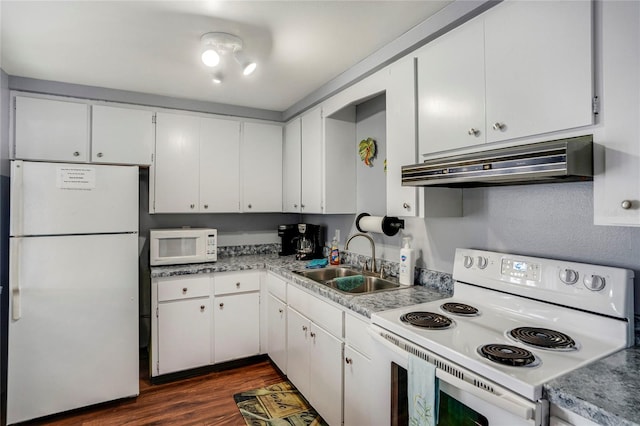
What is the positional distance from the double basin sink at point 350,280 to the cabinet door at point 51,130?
2042 mm

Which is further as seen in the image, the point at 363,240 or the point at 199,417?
the point at 363,240

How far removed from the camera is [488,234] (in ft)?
6.00

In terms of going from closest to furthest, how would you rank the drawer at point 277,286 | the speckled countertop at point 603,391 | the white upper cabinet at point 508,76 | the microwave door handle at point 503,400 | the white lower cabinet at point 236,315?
1. the speckled countertop at point 603,391
2. the microwave door handle at point 503,400
3. the white upper cabinet at point 508,76
4. the drawer at point 277,286
5. the white lower cabinet at point 236,315

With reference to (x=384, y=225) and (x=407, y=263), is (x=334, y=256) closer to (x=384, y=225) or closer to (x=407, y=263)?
(x=384, y=225)

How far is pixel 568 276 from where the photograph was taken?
140 centimetres

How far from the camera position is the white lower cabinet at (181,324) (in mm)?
2734

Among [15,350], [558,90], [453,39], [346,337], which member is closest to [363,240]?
[346,337]

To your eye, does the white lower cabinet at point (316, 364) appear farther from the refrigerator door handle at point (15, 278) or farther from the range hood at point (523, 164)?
the refrigerator door handle at point (15, 278)

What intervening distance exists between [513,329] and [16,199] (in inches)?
114

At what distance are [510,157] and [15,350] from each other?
306cm

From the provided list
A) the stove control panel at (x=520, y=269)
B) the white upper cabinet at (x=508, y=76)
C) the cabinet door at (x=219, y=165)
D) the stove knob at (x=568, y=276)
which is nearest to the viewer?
the white upper cabinet at (x=508, y=76)

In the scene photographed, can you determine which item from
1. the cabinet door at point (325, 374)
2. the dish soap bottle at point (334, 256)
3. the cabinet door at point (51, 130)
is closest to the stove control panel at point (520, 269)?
the cabinet door at point (325, 374)

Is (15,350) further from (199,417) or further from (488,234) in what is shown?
(488,234)

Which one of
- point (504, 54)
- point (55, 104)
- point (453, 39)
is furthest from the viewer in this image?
point (55, 104)
